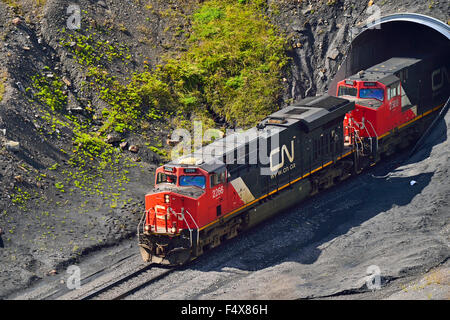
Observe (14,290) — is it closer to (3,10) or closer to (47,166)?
(47,166)

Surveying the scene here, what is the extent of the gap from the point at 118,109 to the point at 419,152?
14912 mm

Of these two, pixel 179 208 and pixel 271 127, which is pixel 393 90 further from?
pixel 179 208

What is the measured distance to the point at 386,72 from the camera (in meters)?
35.8

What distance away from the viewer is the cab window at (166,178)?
1048 inches

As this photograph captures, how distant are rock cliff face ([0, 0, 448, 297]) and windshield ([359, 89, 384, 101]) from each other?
215 inches

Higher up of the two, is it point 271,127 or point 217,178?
point 271,127

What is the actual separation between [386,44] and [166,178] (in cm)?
2052

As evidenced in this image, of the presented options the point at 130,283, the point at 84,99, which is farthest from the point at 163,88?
the point at 130,283

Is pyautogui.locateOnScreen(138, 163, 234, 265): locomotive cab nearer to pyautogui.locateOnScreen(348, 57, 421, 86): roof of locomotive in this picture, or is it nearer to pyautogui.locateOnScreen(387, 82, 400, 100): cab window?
pyautogui.locateOnScreen(348, 57, 421, 86): roof of locomotive

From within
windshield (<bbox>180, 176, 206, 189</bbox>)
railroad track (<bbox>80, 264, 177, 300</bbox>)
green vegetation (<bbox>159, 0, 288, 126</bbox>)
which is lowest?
railroad track (<bbox>80, 264, 177, 300</bbox>)

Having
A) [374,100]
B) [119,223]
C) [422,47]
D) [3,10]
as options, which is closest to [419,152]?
[374,100]

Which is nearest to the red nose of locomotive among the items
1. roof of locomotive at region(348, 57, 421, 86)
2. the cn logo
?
the cn logo

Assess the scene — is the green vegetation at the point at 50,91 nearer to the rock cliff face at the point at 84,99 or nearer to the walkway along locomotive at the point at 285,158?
the rock cliff face at the point at 84,99

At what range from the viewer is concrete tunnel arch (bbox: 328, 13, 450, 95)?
130ft
